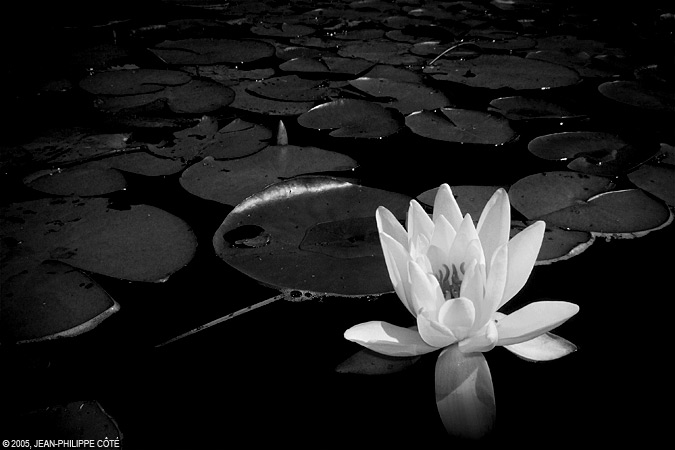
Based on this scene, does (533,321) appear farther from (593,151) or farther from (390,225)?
(593,151)

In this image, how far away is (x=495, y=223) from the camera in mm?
1103

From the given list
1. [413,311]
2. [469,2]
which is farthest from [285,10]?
[413,311]

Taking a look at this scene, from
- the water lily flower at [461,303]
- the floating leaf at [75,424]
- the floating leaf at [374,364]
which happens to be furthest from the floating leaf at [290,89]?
the floating leaf at [75,424]

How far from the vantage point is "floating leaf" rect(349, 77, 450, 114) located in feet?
7.71

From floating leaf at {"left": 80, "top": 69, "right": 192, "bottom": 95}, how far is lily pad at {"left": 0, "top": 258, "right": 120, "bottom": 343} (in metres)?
1.41

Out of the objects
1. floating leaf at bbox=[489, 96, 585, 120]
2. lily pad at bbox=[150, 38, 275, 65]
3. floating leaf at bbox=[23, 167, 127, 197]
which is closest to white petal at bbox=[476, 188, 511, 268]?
floating leaf at bbox=[23, 167, 127, 197]

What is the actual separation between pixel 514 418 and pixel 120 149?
1614 millimetres

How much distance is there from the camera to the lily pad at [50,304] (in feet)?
3.68

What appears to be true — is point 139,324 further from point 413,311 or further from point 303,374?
point 413,311

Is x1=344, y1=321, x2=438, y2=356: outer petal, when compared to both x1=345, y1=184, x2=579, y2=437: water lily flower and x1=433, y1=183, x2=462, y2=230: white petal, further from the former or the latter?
x1=433, y1=183, x2=462, y2=230: white petal

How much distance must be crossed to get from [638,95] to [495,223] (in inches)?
72.7

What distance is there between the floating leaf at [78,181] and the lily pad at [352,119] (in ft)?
2.54

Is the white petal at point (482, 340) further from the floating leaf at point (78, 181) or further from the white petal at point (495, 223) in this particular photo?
the floating leaf at point (78, 181)

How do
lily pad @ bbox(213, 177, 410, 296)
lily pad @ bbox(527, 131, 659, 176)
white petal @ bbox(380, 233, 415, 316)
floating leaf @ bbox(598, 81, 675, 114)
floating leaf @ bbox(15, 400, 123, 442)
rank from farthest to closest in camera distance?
floating leaf @ bbox(598, 81, 675, 114), lily pad @ bbox(527, 131, 659, 176), lily pad @ bbox(213, 177, 410, 296), white petal @ bbox(380, 233, 415, 316), floating leaf @ bbox(15, 400, 123, 442)
